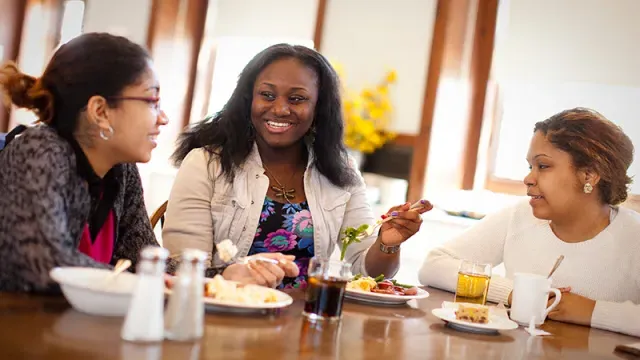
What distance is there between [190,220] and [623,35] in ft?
8.67

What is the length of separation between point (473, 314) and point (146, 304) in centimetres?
81

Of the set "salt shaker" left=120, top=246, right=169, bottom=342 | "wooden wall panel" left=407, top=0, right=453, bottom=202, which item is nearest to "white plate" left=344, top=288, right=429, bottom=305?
"salt shaker" left=120, top=246, right=169, bottom=342

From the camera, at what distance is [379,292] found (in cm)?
177

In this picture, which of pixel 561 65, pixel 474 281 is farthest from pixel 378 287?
pixel 561 65

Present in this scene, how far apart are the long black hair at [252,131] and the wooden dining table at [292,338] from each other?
2.20 ft

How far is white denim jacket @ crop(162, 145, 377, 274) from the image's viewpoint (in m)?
2.09

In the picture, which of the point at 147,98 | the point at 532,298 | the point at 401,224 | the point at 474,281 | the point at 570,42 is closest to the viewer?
the point at 147,98

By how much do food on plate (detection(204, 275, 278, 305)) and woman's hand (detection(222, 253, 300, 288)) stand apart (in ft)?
0.53

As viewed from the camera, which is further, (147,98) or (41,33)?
(41,33)

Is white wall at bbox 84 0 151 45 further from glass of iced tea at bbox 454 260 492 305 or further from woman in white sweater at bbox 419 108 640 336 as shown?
glass of iced tea at bbox 454 260 492 305

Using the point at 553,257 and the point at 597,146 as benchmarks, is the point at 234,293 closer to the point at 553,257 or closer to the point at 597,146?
the point at 553,257

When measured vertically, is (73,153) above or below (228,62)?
below

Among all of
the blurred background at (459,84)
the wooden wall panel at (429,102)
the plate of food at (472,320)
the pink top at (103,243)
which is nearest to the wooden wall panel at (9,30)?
the blurred background at (459,84)

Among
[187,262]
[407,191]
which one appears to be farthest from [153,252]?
[407,191]
